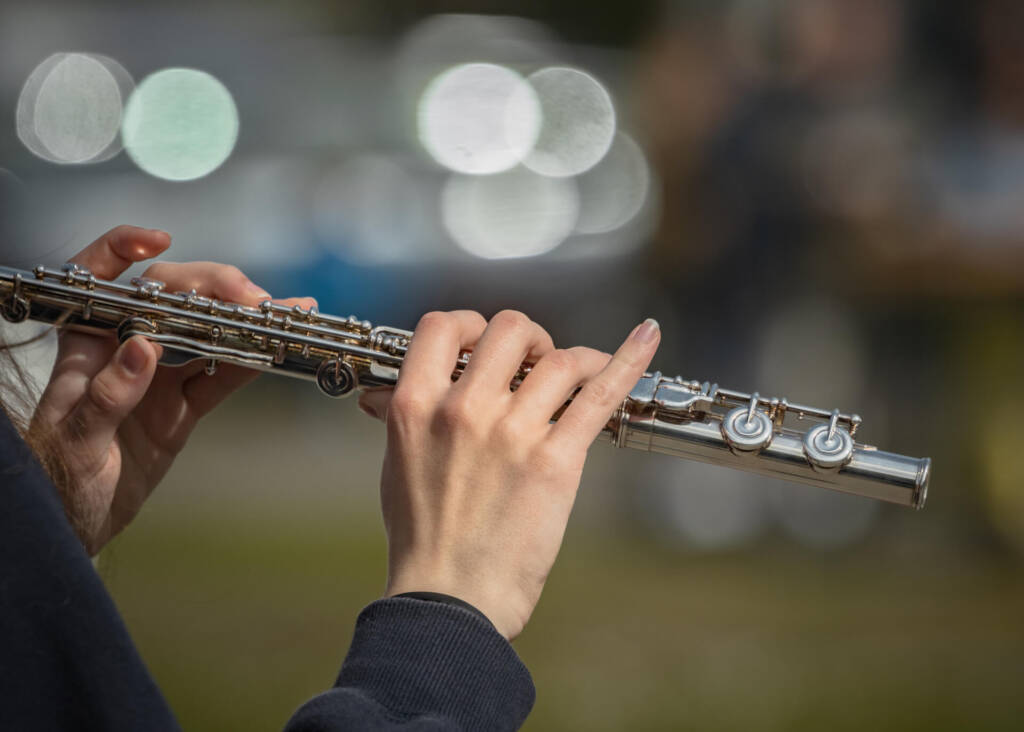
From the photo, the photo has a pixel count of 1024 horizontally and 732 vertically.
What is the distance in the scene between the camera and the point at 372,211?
5.01 metres

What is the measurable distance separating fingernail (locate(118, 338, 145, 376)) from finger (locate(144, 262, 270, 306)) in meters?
0.10

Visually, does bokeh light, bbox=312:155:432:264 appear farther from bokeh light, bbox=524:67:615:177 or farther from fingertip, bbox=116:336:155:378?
fingertip, bbox=116:336:155:378

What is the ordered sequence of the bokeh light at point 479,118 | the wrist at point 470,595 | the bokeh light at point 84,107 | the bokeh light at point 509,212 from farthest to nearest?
the bokeh light at point 479,118 → the bokeh light at point 84,107 → the bokeh light at point 509,212 → the wrist at point 470,595

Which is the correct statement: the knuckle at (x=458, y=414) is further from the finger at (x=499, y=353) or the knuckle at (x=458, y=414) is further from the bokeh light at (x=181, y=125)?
the bokeh light at (x=181, y=125)

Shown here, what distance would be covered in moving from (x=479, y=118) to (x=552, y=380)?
4754 millimetres

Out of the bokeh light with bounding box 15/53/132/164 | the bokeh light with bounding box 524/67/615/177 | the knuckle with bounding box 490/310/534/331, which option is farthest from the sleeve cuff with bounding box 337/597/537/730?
the bokeh light with bounding box 15/53/132/164

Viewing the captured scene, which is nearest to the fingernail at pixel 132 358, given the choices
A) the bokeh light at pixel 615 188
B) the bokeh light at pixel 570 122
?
the bokeh light at pixel 615 188

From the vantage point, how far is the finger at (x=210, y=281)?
0.98 metres

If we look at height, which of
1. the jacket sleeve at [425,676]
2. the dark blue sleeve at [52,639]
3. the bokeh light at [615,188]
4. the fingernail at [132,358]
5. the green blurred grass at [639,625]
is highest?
the bokeh light at [615,188]

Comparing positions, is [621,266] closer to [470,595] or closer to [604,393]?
[604,393]

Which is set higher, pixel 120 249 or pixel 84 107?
pixel 84 107

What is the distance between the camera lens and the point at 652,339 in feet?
2.59

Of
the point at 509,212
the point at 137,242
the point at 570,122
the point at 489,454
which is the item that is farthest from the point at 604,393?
the point at 570,122

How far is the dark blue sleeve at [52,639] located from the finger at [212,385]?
0.49 metres
